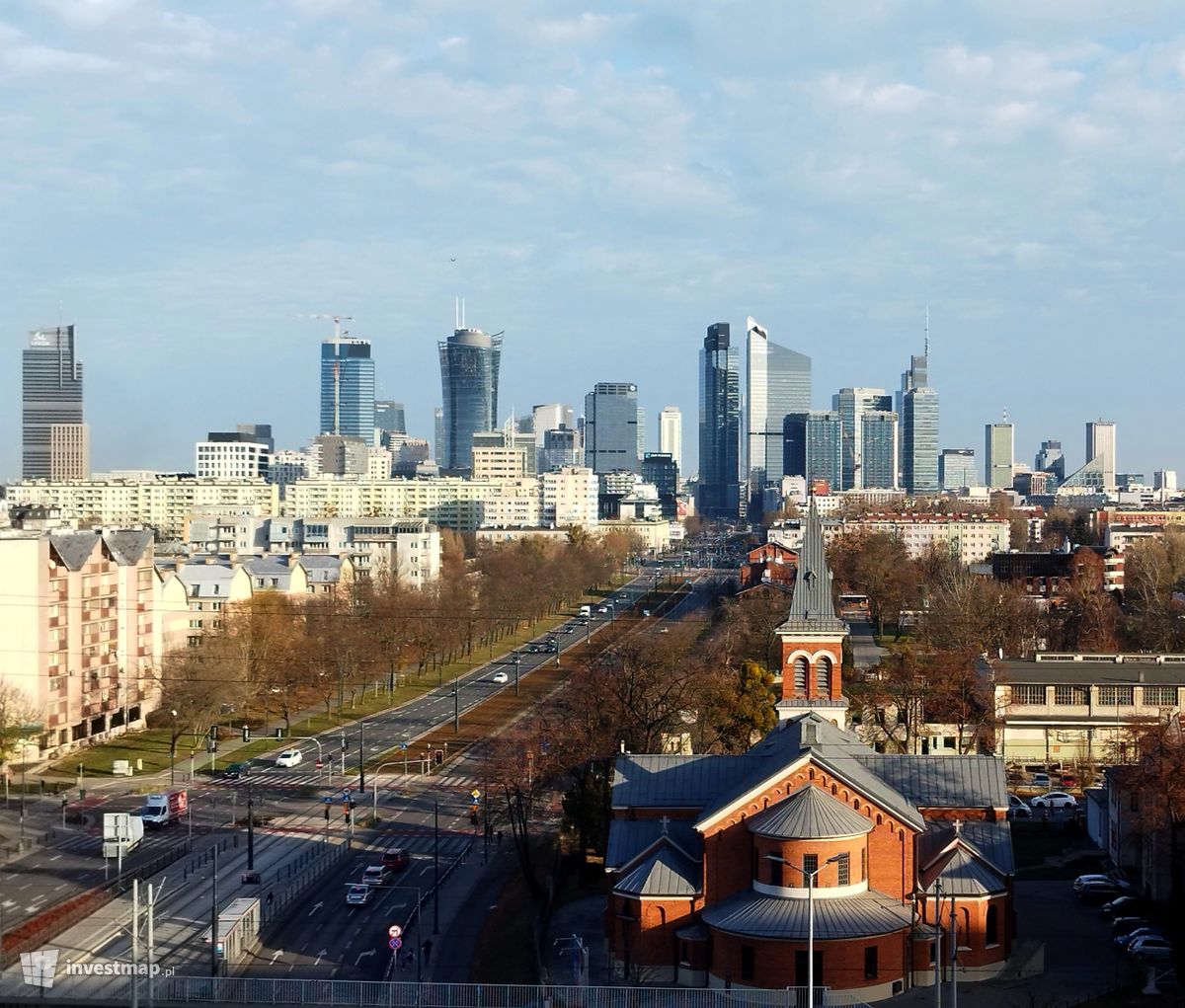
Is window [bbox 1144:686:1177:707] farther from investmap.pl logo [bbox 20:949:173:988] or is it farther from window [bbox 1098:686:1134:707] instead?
investmap.pl logo [bbox 20:949:173:988]

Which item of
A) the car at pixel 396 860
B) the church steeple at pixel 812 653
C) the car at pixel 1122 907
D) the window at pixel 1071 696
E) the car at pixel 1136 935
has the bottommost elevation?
the car at pixel 396 860

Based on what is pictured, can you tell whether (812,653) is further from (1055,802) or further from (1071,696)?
(1071,696)

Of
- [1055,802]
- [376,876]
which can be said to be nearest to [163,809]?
[376,876]

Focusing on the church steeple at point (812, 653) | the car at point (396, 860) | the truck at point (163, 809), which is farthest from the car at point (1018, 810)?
the truck at point (163, 809)

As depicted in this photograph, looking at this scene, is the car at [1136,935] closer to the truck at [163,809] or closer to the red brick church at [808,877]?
the red brick church at [808,877]

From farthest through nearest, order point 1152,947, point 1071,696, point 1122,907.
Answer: point 1071,696
point 1122,907
point 1152,947

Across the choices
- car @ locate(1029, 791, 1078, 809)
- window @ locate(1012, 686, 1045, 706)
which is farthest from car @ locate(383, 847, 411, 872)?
window @ locate(1012, 686, 1045, 706)

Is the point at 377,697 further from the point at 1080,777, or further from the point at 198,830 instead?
the point at 1080,777
